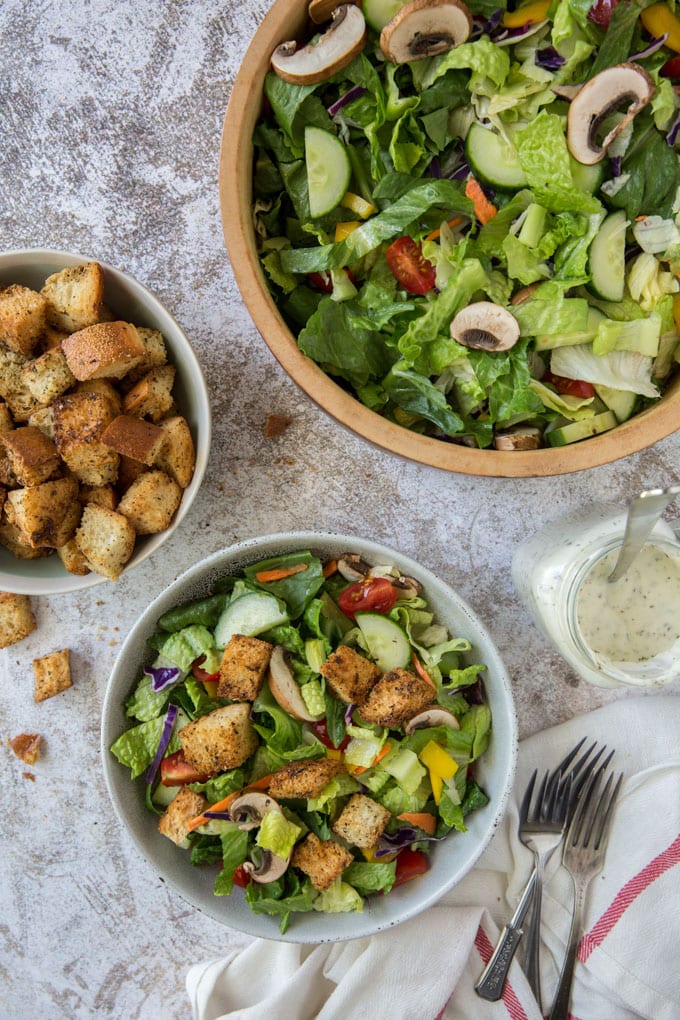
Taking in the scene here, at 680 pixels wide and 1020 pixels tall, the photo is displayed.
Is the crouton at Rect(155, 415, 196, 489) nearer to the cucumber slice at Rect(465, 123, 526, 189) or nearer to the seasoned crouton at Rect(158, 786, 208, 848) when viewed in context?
the seasoned crouton at Rect(158, 786, 208, 848)

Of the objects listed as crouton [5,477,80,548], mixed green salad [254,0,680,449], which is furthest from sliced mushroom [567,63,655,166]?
crouton [5,477,80,548]

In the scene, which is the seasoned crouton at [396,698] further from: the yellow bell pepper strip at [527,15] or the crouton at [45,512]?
the yellow bell pepper strip at [527,15]

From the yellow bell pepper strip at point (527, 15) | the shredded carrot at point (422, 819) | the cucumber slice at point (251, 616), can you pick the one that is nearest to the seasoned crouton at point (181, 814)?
the cucumber slice at point (251, 616)

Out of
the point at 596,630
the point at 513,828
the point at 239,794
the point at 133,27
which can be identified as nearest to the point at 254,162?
the point at 133,27

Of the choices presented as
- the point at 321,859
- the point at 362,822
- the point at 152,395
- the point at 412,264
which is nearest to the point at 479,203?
the point at 412,264

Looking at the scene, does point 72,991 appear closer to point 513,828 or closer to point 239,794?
point 239,794

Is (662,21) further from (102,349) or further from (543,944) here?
(543,944)
